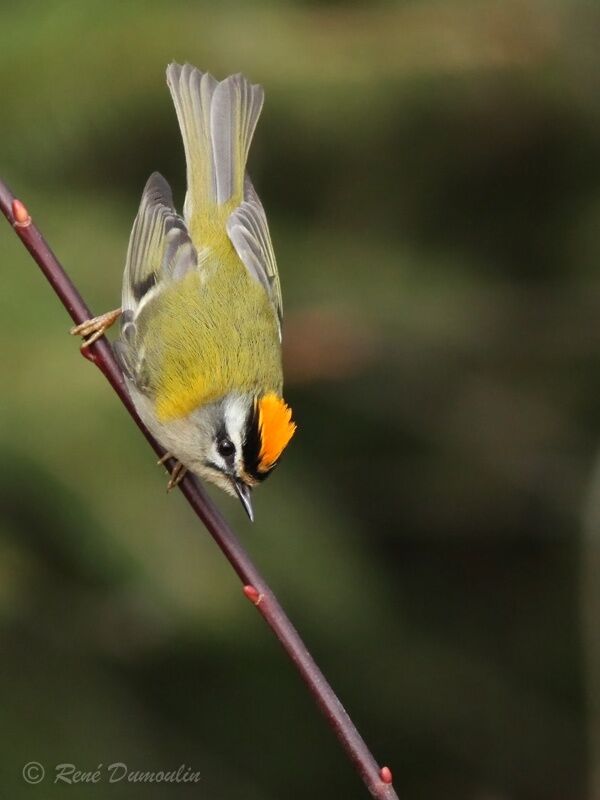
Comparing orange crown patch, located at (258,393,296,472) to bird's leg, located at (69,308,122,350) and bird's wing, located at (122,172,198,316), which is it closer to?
bird's leg, located at (69,308,122,350)

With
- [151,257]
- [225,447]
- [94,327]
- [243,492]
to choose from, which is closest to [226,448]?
[225,447]

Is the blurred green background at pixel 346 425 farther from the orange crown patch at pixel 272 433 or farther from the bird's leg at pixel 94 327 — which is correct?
the orange crown patch at pixel 272 433

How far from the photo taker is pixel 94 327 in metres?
3.20

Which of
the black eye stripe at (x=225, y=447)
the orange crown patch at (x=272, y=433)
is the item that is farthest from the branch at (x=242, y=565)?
the black eye stripe at (x=225, y=447)

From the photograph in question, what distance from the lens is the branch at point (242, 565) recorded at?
2.27 metres

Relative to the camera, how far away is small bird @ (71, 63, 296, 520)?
11.5 feet

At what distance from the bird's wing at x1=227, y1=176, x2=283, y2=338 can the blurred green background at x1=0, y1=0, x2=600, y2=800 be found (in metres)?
0.30

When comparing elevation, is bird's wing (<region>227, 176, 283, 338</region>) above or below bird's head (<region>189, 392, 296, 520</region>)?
above

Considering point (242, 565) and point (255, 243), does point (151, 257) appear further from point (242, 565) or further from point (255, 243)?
point (242, 565)

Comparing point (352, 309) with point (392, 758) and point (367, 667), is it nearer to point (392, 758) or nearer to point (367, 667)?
point (367, 667)

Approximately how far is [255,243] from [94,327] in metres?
0.88

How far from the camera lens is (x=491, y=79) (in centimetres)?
473

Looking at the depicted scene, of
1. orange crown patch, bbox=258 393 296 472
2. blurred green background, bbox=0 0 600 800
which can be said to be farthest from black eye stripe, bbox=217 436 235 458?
blurred green background, bbox=0 0 600 800

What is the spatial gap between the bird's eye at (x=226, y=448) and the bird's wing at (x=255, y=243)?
2.06ft
